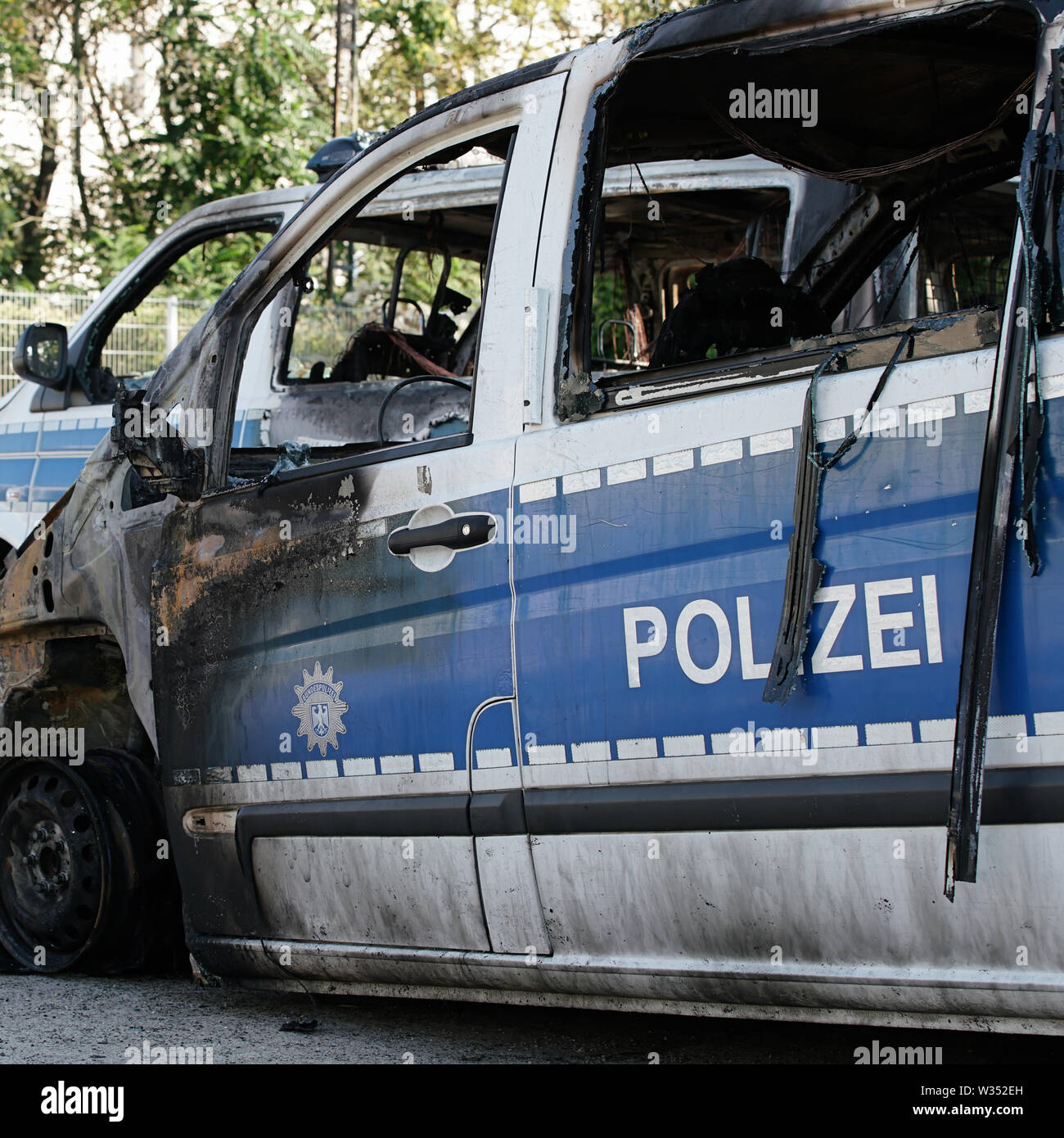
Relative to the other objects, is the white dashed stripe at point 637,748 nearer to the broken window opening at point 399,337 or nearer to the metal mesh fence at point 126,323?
the broken window opening at point 399,337

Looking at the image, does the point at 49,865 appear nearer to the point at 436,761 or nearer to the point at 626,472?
the point at 436,761

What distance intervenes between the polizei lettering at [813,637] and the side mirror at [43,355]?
412 centimetres

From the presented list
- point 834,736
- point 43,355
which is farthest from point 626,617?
point 43,355

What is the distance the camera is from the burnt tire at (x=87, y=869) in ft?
12.5

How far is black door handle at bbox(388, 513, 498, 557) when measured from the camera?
9.27 ft

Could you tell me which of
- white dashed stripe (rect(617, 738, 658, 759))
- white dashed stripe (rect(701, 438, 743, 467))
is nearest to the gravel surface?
white dashed stripe (rect(617, 738, 658, 759))

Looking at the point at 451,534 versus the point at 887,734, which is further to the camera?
the point at 451,534

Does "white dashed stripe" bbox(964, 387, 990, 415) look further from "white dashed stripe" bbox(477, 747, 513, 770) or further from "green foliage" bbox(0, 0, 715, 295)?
"green foliage" bbox(0, 0, 715, 295)

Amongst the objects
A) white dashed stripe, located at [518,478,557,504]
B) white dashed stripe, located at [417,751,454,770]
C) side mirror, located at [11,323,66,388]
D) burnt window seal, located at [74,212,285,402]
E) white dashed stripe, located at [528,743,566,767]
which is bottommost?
white dashed stripe, located at [417,751,454,770]

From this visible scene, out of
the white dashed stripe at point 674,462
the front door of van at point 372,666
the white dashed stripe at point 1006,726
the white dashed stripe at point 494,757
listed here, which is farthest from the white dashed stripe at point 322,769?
the white dashed stripe at point 1006,726

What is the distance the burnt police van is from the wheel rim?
0.04ft

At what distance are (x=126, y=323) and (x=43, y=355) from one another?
109 inches

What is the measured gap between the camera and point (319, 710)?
3129 millimetres
